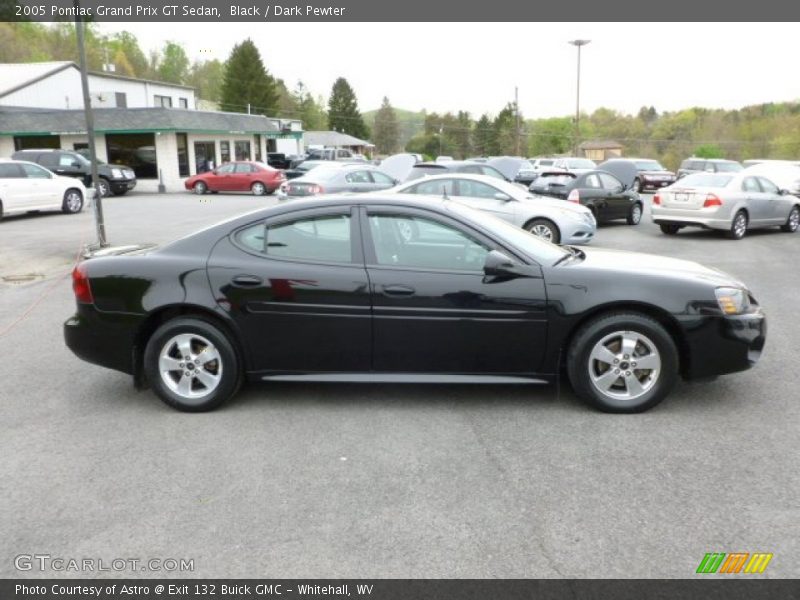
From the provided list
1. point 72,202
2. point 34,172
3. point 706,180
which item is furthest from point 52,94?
point 706,180

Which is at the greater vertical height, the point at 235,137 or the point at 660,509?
the point at 235,137

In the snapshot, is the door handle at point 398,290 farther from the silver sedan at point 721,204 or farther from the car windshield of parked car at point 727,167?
the car windshield of parked car at point 727,167

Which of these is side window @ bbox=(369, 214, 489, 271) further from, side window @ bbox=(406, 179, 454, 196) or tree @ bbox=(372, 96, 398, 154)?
tree @ bbox=(372, 96, 398, 154)

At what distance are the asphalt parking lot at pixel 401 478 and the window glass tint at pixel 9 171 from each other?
15572mm

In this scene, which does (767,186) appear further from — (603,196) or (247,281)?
(247,281)

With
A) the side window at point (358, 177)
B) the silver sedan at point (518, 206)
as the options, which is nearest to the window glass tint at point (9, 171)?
the side window at point (358, 177)

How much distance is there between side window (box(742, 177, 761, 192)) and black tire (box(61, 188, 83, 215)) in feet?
59.2

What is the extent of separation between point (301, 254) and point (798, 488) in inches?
134

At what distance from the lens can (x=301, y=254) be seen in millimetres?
5098

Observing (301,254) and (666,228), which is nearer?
(301,254)

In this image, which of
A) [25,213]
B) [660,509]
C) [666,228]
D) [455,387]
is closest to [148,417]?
[455,387]

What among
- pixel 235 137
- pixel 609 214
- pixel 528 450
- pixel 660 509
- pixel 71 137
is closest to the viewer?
pixel 660 509

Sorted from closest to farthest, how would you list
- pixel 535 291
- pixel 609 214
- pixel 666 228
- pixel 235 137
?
pixel 535 291 < pixel 666 228 < pixel 609 214 < pixel 235 137

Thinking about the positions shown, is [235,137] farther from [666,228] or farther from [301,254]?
[301,254]
